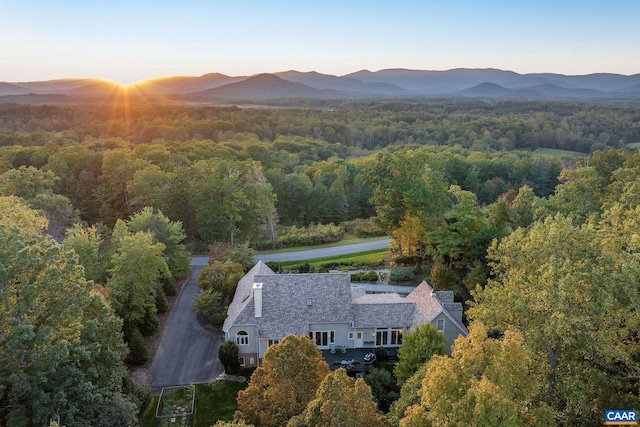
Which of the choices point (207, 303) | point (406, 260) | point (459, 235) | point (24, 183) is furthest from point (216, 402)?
point (24, 183)

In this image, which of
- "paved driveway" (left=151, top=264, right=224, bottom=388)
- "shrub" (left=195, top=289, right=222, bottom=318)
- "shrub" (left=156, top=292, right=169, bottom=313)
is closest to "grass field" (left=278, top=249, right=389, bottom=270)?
"shrub" (left=195, top=289, right=222, bottom=318)

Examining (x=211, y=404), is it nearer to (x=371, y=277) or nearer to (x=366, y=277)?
(x=366, y=277)

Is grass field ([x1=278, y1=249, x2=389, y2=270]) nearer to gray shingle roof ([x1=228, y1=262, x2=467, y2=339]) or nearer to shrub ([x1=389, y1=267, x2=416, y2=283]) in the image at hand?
shrub ([x1=389, y1=267, x2=416, y2=283])

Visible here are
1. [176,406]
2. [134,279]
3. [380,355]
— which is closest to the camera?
[176,406]

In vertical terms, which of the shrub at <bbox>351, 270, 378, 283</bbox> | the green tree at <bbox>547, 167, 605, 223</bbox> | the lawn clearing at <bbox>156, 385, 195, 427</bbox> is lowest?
the lawn clearing at <bbox>156, 385, 195, 427</bbox>

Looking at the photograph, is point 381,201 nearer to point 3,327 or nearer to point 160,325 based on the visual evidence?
point 160,325

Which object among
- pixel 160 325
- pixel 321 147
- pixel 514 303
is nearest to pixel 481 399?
pixel 514 303
